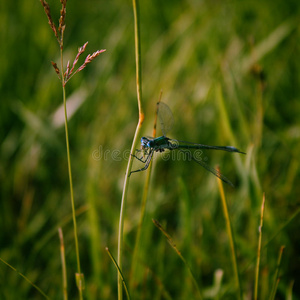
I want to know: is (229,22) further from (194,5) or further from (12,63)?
(12,63)

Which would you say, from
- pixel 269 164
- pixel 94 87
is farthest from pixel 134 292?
pixel 94 87

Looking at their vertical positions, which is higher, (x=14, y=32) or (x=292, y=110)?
(x=14, y=32)

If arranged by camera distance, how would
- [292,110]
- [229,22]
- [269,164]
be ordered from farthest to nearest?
1. [229,22]
2. [292,110]
3. [269,164]

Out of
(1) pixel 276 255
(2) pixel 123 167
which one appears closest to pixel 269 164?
(1) pixel 276 255

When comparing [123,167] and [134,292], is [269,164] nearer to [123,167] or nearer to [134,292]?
[123,167]

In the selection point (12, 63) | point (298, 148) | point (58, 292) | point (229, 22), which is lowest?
point (58, 292)

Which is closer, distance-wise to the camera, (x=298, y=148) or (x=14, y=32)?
(x=298, y=148)

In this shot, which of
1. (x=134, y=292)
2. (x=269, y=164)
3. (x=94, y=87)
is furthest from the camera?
(x=94, y=87)
